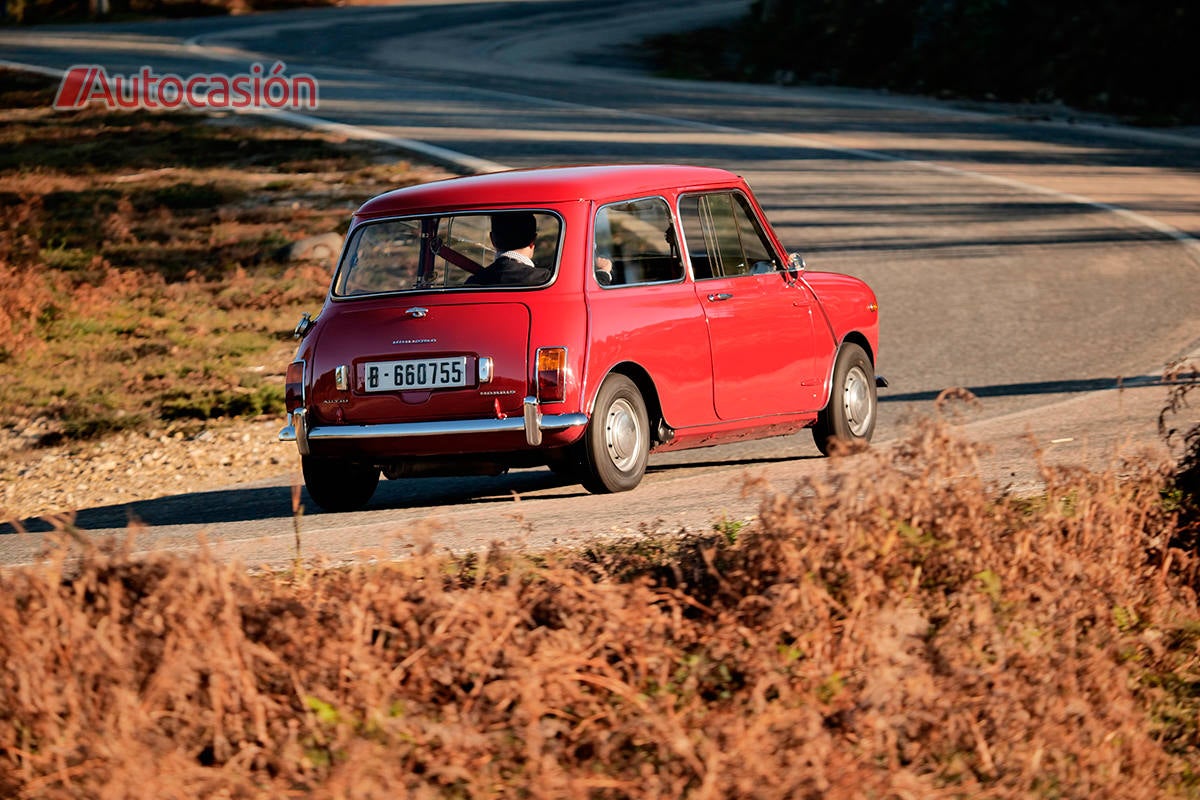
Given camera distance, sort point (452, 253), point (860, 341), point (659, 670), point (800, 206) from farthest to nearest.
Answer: point (800, 206) < point (860, 341) < point (452, 253) < point (659, 670)

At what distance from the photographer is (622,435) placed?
8.76 m

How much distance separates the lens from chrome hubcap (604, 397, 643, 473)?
28.4 ft

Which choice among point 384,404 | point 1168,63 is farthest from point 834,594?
point 1168,63

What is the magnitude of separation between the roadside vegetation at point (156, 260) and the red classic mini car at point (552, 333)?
4.74 m

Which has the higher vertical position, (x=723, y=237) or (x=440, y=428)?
(x=723, y=237)

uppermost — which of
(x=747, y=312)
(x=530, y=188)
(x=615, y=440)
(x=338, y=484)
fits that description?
(x=530, y=188)

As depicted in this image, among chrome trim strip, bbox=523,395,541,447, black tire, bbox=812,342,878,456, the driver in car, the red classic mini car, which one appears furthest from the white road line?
chrome trim strip, bbox=523,395,541,447

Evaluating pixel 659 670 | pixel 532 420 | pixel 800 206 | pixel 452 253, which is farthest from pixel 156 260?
pixel 659 670

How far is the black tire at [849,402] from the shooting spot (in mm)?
10273

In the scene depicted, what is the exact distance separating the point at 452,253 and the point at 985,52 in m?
29.4

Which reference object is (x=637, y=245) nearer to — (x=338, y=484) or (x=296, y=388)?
(x=296, y=388)

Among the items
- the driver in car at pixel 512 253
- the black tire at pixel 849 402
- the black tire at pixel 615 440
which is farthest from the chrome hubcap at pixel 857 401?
the driver in car at pixel 512 253

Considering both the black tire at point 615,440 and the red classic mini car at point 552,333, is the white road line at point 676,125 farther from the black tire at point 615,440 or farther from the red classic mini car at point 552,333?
the black tire at point 615,440

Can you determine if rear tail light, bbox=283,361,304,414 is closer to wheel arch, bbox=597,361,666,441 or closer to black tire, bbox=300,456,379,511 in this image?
black tire, bbox=300,456,379,511
